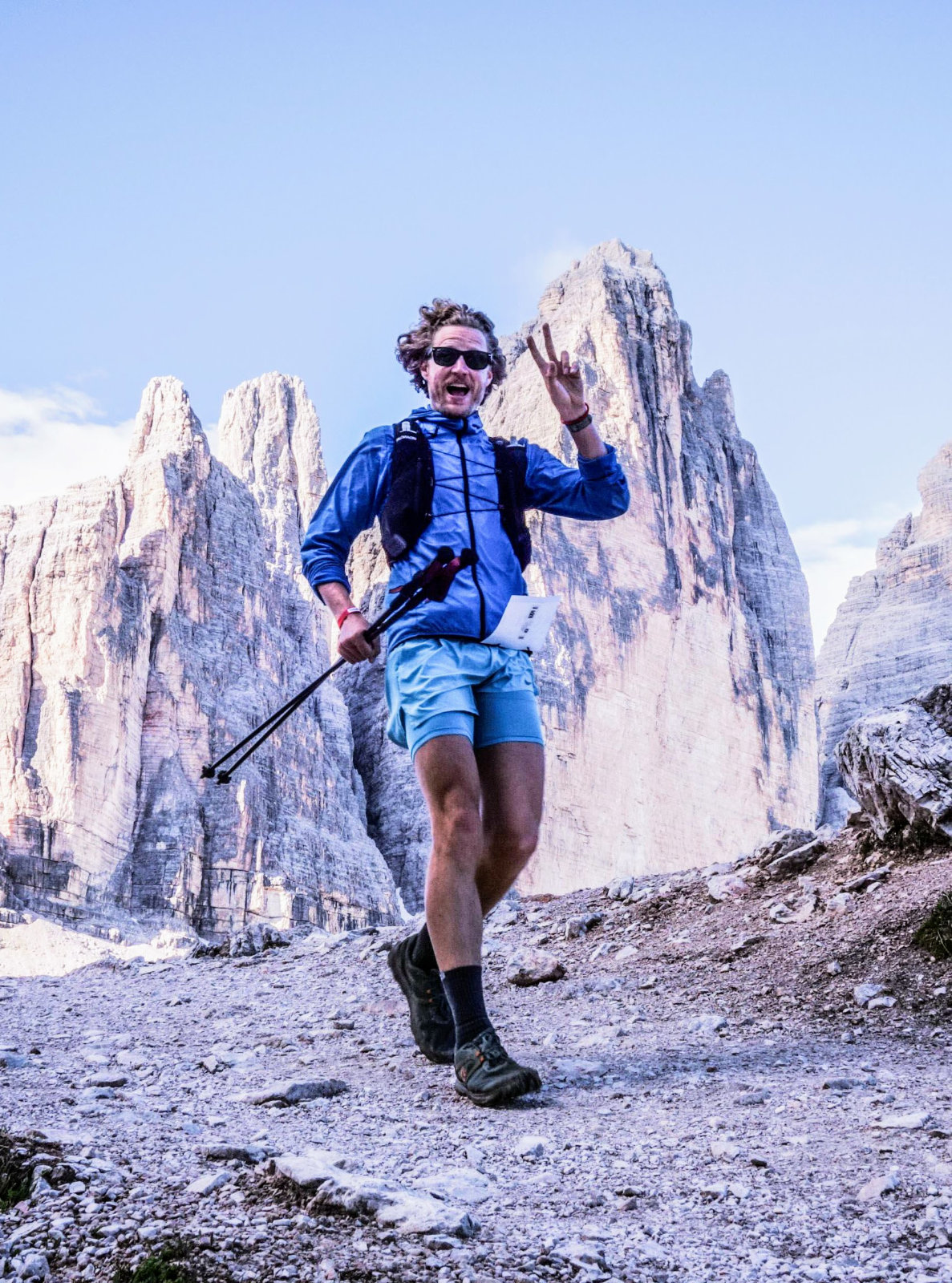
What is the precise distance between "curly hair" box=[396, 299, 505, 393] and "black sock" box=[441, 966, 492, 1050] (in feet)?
8.27

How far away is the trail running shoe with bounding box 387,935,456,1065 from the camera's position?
4625 millimetres

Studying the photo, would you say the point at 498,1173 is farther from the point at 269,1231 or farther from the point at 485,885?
the point at 485,885

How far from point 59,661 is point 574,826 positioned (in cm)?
2191

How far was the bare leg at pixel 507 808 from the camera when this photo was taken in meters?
4.44

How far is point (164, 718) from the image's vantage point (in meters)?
47.1

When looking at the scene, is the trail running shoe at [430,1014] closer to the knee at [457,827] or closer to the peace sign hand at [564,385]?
the knee at [457,827]

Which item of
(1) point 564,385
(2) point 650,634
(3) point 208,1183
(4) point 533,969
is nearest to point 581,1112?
(3) point 208,1183

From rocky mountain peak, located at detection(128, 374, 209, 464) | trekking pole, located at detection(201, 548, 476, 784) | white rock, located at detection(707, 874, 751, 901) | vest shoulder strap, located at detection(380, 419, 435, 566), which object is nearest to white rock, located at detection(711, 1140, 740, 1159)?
trekking pole, located at detection(201, 548, 476, 784)

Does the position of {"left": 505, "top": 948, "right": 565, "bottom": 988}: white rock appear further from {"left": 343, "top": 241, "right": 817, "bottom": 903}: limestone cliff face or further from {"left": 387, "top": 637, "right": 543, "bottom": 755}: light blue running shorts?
{"left": 343, "top": 241, "right": 817, "bottom": 903}: limestone cliff face

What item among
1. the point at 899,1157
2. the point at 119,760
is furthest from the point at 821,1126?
the point at 119,760

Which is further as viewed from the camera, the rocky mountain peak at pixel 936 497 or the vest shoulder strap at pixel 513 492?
the rocky mountain peak at pixel 936 497

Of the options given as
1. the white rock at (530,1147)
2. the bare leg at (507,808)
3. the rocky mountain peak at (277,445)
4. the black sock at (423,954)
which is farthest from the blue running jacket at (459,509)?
the rocky mountain peak at (277,445)

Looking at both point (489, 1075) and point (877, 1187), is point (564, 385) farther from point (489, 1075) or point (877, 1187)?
point (877, 1187)

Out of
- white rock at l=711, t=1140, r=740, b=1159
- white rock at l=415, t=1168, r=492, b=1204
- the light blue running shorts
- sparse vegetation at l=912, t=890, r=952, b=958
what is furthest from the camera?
sparse vegetation at l=912, t=890, r=952, b=958
